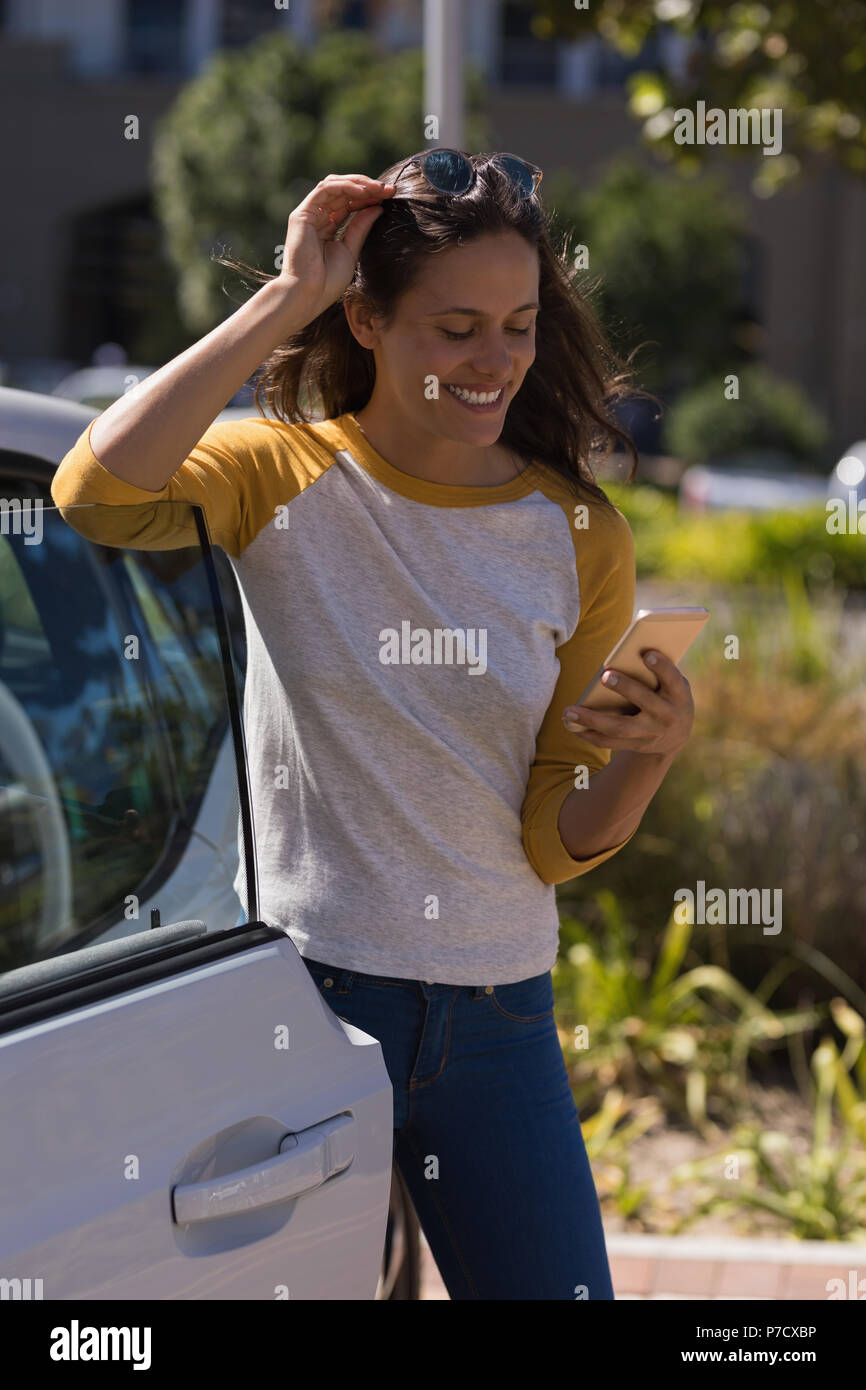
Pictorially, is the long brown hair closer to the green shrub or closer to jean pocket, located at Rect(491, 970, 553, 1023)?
jean pocket, located at Rect(491, 970, 553, 1023)

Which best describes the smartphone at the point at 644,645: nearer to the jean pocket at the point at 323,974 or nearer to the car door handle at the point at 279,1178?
the jean pocket at the point at 323,974

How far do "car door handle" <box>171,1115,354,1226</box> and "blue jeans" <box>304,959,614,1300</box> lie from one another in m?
0.20

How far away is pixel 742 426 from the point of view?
76.0 ft

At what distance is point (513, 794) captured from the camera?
6.13ft

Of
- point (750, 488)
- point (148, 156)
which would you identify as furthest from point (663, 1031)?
point (148, 156)

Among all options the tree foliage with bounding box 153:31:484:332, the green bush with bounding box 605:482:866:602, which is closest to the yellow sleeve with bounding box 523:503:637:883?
the green bush with bounding box 605:482:866:602

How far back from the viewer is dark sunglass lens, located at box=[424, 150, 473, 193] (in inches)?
70.3

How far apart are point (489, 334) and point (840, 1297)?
2200mm

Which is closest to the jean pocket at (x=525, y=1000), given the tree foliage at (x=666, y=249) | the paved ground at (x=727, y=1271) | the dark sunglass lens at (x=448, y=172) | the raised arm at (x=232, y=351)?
the raised arm at (x=232, y=351)

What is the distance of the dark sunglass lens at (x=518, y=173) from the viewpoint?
1857 millimetres

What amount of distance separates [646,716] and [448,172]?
646 mm

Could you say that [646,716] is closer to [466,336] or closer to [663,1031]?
[466,336]

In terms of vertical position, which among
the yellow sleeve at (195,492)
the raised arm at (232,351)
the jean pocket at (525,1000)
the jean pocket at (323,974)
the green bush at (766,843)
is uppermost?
the raised arm at (232,351)
